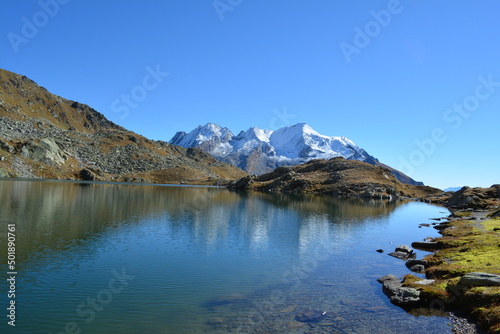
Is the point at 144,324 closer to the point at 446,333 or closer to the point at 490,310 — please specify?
the point at 446,333

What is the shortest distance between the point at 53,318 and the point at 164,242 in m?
25.3

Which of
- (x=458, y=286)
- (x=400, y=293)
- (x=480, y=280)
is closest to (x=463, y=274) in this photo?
(x=458, y=286)

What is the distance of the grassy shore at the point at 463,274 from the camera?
22.9m

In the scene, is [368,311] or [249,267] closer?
[368,311]

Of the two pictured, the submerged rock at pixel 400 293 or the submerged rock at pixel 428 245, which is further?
the submerged rock at pixel 428 245

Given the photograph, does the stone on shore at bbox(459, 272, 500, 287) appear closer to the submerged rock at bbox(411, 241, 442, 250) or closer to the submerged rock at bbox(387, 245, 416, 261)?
the submerged rock at bbox(387, 245, 416, 261)

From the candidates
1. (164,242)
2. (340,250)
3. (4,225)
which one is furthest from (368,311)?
(4,225)

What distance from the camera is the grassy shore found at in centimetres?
2286

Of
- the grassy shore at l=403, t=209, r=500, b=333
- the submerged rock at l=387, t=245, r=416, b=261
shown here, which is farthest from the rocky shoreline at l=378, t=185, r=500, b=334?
the submerged rock at l=387, t=245, r=416, b=261

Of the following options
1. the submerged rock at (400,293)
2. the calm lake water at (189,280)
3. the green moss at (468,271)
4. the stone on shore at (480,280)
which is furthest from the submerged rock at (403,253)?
the stone on shore at (480,280)

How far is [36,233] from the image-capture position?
4391 cm

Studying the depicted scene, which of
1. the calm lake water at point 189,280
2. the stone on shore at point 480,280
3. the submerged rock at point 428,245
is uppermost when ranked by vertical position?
the stone on shore at point 480,280

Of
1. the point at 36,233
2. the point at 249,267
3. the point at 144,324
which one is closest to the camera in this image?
the point at 144,324

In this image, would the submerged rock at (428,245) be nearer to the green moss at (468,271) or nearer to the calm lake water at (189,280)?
the green moss at (468,271)
